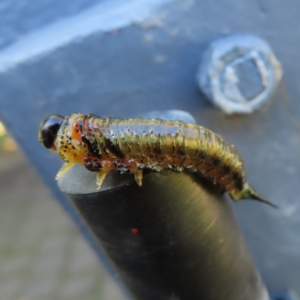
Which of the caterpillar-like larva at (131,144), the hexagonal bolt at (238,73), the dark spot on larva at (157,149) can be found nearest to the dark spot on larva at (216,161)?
the caterpillar-like larva at (131,144)

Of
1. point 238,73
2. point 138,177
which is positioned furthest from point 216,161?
point 238,73

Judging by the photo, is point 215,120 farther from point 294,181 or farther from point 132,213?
point 132,213

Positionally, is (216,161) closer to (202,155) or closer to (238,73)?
(202,155)

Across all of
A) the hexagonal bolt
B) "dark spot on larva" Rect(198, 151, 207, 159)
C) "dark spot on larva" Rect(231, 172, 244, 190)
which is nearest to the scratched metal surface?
the hexagonal bolt

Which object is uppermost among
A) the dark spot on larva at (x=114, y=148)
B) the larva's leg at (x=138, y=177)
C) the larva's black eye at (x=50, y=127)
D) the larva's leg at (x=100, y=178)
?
the larva's black eye at (x=50, y=127)

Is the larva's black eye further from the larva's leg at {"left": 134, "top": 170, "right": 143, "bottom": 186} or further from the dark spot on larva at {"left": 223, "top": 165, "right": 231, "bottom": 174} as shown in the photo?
the dark spot on larva at {"left": 223, "top": 165, "right": 231, "bottom": 174}

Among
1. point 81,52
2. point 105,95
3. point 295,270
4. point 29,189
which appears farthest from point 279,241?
point 29,189

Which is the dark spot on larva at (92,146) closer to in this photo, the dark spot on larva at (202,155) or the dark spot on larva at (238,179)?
the dark spot on larva at (202,155)
